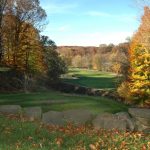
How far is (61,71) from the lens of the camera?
78.4 meters

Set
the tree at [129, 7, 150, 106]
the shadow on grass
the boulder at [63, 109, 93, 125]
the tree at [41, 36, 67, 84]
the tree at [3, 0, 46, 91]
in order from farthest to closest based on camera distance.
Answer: the shadow on grass, the tree at [41, 36, 67, 84], the tree at [3, 0, 46, 91], the tree at [129, 7, 150, 106], the boulder at [63, 109, 93, 125]

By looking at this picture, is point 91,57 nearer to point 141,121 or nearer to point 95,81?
point 95,81

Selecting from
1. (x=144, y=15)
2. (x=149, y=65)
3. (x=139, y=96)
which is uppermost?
(x=144, y=15)

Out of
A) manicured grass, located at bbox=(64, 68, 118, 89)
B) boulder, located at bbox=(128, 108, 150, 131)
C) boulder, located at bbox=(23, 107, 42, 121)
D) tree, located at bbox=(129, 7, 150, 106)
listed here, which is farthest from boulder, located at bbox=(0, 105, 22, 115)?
manicured grass, located at bbox=(64, 68, 118, 89)

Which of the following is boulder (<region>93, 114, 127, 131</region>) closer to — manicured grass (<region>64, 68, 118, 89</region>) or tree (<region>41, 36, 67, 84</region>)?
tree (<region>41, 36, 67, 84</region>)

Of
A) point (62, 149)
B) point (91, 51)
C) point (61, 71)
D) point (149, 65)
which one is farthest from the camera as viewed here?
point (91, 51)

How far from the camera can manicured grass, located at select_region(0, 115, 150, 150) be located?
31.0 ft

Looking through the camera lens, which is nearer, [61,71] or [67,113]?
[67,113]

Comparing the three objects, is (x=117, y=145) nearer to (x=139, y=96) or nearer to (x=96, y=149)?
(x=96, y=149)

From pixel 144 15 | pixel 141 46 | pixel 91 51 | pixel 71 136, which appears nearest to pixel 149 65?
pixel 141 46

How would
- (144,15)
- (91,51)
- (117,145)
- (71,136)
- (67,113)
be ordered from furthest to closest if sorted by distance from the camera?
(91,51)
(144,15)
(67,113)
(71,136)
(117,145)

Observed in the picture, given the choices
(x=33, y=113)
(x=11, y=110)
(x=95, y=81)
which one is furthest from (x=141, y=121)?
(x=95, y=81)

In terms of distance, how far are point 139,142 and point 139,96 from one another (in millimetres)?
40093

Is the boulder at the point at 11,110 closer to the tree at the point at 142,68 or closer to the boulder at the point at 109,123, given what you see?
the boulder at the point at 109,123
